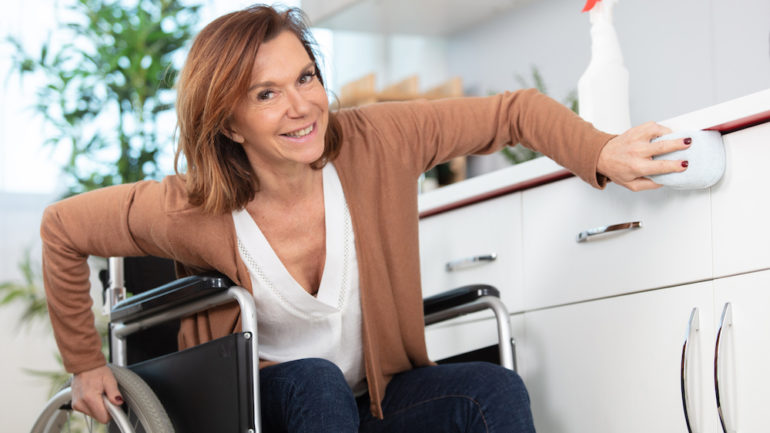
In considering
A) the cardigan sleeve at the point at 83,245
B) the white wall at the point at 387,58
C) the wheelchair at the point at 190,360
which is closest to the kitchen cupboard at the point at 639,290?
the wheelchair at the point at 190,360

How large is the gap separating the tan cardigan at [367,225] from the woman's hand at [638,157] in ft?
0.35

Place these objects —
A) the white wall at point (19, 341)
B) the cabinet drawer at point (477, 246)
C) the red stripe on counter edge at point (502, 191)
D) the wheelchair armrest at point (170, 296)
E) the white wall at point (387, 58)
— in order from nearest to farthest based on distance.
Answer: the wheelchair armrest at point (170, 296)
the red stripe on counter edge at point (502, 191)
the cabinet drawer at point (477, 246)
the white wall at point (19, 341)
the white wall at point (387, 58)

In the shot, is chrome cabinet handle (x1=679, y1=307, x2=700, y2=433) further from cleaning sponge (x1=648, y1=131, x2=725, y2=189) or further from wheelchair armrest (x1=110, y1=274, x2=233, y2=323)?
wheelchair armrest (x1=110, y1=274, x2=233, y2=323)

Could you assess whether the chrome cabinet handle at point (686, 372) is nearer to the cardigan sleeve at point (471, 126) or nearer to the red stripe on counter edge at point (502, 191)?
the cardigan sleeve at point (471, 126)

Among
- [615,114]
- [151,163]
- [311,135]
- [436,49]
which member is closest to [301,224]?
[311,135]

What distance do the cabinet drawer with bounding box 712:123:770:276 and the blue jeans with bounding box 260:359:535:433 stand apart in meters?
0.32

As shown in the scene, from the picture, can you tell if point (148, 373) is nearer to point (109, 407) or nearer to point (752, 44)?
point (109, 407)

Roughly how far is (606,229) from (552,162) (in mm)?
145

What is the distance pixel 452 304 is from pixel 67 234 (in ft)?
1.93

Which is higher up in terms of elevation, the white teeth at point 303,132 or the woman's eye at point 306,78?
the woman's eye at point 306,78

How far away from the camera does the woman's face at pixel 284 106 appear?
1215 mm

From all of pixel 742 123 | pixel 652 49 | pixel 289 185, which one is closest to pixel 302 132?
pixel 289 185

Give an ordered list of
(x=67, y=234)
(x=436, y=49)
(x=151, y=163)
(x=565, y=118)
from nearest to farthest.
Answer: (x=565, y=118), (x=67, y=234), (x=151, y=163), (x=436, y=49)

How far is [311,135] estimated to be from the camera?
1227mm
